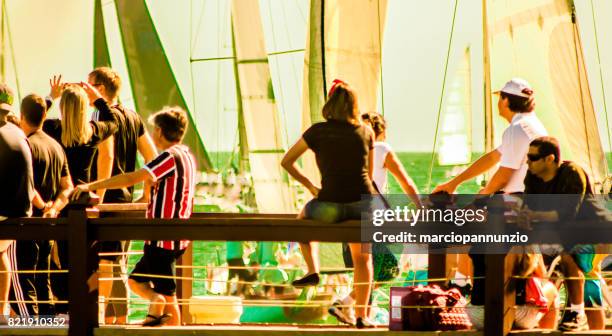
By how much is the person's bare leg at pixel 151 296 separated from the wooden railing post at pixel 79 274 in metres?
0.24

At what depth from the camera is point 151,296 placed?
25.4 feet

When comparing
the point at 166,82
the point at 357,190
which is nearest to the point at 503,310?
the point at 357,190

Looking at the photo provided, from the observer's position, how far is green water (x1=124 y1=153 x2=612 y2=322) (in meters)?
30.4

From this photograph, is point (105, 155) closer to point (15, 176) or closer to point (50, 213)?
point (50, 213)

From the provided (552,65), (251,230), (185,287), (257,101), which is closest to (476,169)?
(251,230)

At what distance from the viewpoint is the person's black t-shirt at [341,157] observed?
303 inches

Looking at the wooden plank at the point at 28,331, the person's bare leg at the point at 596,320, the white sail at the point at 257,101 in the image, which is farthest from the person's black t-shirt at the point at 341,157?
the white sail at the point at 257,101

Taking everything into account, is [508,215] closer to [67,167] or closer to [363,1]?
[67,167]

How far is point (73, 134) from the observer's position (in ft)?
27.4

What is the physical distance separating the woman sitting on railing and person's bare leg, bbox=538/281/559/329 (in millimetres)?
990

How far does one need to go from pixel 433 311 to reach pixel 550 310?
0.72 meters

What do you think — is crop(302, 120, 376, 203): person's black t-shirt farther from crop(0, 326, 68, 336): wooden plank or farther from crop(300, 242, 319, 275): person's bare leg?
crop(0, 326, 68, 336): wooden plank

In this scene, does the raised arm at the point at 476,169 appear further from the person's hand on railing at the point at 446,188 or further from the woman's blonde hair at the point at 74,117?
the woman's blonde hair at the point at 74,117

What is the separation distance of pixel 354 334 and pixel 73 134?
214cm
